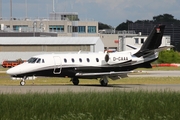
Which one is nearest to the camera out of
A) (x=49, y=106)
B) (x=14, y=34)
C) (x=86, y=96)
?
(x=49, y=106)

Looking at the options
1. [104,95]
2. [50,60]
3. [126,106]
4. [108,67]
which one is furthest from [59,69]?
[126,106]

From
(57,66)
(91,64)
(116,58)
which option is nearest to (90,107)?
(57,66)

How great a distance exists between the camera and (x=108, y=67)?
4838 cm

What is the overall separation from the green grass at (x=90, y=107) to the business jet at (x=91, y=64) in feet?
50.1

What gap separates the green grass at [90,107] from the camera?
25000 mm

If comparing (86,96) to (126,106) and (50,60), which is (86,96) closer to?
(126,106)

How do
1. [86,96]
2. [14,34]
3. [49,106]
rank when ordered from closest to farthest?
[49,106] → [86,96] → [14,34]

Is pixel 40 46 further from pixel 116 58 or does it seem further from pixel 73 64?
pixel 73 64

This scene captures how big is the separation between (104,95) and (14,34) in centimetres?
9269

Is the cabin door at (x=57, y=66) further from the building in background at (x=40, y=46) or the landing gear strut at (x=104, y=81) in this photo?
the building in background at (x=40, y=46)

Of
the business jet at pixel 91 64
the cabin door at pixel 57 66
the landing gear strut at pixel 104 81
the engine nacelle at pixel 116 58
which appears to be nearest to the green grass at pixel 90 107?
the business jet at pixel 91 64

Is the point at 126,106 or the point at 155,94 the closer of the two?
the point at 126,106

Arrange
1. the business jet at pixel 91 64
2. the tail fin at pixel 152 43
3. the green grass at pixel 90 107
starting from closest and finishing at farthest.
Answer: the green grass at pixel 90 107 → the business jet at pixel 91 64 → the tail fin at pixel 152 43

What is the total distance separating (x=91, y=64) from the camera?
1893 inches
